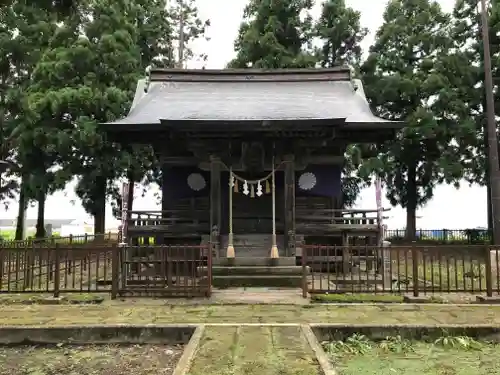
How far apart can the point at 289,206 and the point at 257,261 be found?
198 cm

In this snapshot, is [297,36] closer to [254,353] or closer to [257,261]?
[257,261]

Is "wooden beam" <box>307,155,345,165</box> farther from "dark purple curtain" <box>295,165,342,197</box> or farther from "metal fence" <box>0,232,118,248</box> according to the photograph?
"metal fence" <box>0,232,118,248</box>

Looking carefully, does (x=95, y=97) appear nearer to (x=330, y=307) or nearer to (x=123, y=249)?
(x=123, y=249)

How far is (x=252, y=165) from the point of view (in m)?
13.3

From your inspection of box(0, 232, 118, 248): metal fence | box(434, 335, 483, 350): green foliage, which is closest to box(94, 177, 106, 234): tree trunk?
box(0, 232, 118, 248): metal fence

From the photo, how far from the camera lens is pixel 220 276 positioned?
11102 mm

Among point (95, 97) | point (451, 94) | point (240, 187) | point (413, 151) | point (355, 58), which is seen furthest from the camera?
point (355, 58)

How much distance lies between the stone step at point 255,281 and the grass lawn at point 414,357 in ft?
16.3

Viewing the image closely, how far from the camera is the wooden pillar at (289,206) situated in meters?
12.5

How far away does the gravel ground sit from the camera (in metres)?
4.96

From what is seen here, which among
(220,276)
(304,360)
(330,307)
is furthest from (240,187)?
(304,360)

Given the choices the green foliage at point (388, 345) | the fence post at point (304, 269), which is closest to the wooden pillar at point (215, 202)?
the fence post at point (304, 269)

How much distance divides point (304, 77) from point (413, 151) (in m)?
8.64

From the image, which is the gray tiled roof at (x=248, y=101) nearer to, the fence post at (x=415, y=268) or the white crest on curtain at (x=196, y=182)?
the white crest on curtain at (x=196, y=182)
